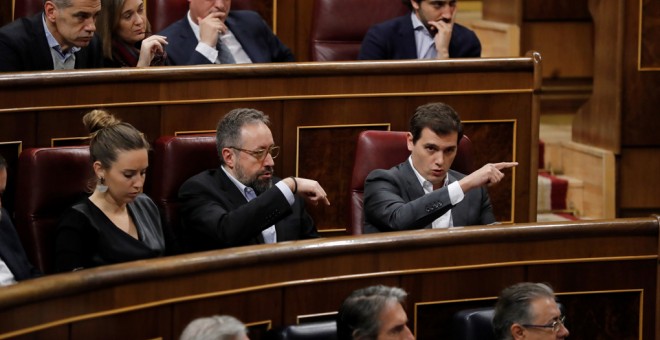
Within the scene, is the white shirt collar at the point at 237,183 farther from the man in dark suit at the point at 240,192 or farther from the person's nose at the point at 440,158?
the person's nose at the point at 440,158

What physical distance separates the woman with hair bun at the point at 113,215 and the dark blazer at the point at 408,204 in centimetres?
25

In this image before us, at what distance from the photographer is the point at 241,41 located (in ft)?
5.59

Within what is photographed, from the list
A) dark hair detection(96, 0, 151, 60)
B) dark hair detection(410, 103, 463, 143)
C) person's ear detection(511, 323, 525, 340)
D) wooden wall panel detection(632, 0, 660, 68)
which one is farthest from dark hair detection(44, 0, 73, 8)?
wooden wall panel detection(632, 0, 660, 68)

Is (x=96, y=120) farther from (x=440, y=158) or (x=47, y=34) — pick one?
(x=440, y=158)

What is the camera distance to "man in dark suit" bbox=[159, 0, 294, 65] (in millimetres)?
1624

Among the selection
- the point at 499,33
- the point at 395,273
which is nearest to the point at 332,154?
the point at 395,273

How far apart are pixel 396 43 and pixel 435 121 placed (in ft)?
1.23

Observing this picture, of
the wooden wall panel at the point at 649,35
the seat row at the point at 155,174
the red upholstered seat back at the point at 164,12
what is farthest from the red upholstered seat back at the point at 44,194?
the wooden wall panel at the point at 649,35

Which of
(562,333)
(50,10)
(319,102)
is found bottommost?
(562,333)

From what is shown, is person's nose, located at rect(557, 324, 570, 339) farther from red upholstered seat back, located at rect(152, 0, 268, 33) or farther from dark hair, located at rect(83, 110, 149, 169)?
red upholstered seat back, located at rect(152, 0, 268, 33)

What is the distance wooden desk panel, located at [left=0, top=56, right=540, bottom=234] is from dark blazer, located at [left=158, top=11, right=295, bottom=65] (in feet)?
0.51

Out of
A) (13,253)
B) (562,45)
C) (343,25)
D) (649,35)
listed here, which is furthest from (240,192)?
(562,45)

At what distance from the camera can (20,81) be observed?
1.34 meters

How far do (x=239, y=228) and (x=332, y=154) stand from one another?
313 millimetres
